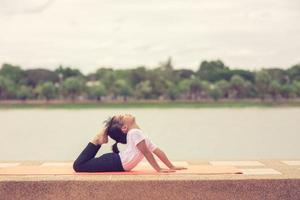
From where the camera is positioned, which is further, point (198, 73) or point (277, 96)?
point (198, 73)

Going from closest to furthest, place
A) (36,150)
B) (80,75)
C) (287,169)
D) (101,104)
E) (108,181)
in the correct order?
(108,181) < (287,169) < (36,150) < (101,104) < (80,75)

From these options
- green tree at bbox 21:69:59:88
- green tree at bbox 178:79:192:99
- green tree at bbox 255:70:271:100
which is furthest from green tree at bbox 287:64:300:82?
green tree at bbox 21:69:59:88

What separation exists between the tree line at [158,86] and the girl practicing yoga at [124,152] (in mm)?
90313

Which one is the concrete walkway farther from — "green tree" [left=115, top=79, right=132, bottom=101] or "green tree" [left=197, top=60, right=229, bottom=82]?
"green tree" [left=197, top=60, right=229, bottom=82]

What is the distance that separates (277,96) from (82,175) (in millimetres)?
98096

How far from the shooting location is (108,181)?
812 cm

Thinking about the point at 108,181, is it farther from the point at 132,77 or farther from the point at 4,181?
the point at 132,77

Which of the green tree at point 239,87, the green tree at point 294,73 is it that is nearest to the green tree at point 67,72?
the green tree at point 239,87

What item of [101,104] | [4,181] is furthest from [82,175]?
[101,104]

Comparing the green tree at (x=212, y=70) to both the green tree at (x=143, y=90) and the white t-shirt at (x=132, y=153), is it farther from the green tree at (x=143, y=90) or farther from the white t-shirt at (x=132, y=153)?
the white t-shirt at (x=132, y=153)

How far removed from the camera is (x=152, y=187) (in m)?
8.10

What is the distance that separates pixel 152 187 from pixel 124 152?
0.77 meters

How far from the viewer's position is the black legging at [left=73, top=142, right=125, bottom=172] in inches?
341

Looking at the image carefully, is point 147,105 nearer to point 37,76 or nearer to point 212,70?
point 212,70
